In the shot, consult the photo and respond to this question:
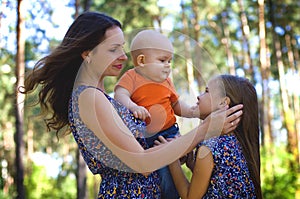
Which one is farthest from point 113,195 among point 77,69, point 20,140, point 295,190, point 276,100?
point 276,100

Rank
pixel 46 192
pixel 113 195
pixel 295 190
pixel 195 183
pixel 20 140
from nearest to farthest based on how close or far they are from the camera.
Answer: pixel 113 195 < pixel 195 183 < pixel 20 140 < pixel 295 190 < pixel 46 192

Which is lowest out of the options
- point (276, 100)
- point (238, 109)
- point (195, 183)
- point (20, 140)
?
point (276, 100)

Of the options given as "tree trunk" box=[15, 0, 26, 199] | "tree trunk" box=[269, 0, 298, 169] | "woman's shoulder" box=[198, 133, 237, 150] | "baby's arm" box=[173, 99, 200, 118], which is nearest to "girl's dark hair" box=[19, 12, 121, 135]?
"baby's arm" box=[173, 99, 200, 118]

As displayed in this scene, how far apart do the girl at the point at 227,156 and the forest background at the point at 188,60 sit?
0.12m

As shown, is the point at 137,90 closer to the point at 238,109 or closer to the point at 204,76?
the point at 204,76

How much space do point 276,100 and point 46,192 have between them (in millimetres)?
29274

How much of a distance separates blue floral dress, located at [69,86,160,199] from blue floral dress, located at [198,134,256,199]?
43 centimetres

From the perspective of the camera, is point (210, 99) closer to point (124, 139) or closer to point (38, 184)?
point (124, 139)

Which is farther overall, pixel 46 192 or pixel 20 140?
pixel 46 192

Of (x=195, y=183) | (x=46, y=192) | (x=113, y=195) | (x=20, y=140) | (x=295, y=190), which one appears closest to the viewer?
(x=113, y=195)

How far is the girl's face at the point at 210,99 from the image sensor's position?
10.8 ft

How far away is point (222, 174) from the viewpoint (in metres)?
3.29

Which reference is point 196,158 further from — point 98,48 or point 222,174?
point 98,48

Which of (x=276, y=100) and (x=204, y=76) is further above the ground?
(x=204, y=76)
